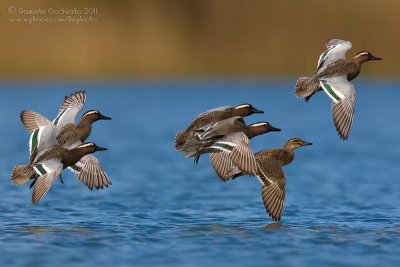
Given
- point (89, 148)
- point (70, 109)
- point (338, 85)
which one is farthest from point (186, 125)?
point (338, 85)

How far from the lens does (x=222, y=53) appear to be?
52.4 metres

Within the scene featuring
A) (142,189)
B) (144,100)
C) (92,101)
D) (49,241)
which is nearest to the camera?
(49,241)

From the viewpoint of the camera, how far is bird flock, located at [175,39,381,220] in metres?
11.2

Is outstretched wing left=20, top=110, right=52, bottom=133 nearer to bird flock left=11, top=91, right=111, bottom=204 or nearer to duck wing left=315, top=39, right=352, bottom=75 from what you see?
bird flock left=11, top=91, right=111, bottom=204

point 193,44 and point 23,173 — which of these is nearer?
point 23,173

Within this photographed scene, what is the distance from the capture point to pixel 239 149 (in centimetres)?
1125

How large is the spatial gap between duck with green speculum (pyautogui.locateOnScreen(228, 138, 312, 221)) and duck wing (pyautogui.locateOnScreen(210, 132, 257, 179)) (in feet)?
1.45

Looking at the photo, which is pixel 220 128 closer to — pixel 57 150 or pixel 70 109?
pixel 57 150

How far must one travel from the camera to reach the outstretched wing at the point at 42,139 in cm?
1171

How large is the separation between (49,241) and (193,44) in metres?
42.4

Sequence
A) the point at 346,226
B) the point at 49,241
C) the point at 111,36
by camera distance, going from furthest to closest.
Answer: the point at 111,36 → the point at 346,226 → the point at 49,241

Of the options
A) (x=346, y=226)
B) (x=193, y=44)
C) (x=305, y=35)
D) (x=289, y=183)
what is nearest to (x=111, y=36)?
(x=193, y=44)

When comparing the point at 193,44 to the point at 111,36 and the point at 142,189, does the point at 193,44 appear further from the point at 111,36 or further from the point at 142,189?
the point at 142,189

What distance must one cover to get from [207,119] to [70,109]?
1874mm
